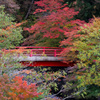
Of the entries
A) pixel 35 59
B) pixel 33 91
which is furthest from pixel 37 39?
pixel 33 91

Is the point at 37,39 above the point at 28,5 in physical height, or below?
below

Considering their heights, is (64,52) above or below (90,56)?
below

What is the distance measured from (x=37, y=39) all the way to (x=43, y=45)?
2586 mm

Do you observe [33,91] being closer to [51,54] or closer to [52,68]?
[51,54]

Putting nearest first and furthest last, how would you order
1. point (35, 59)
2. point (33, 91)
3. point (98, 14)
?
1. point (33, 91)
2. point (35, 59)
3. point (98, 14)

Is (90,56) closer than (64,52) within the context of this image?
Yes

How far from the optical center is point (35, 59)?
14164mm

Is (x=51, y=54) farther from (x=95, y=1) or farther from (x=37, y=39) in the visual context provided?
(x=95, y=1)

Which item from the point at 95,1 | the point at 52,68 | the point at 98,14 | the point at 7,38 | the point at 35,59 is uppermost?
the point at 95,1

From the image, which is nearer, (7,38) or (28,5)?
(7,38)

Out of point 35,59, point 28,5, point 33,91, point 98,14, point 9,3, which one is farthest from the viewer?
point 28,5

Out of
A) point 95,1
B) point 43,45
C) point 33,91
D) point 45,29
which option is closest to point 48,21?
point 45,29

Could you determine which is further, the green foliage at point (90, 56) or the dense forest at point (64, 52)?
the green foliage at point (90, 56)

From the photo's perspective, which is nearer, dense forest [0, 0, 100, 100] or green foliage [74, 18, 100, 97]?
dense forest [0, 0, 100, 100]
